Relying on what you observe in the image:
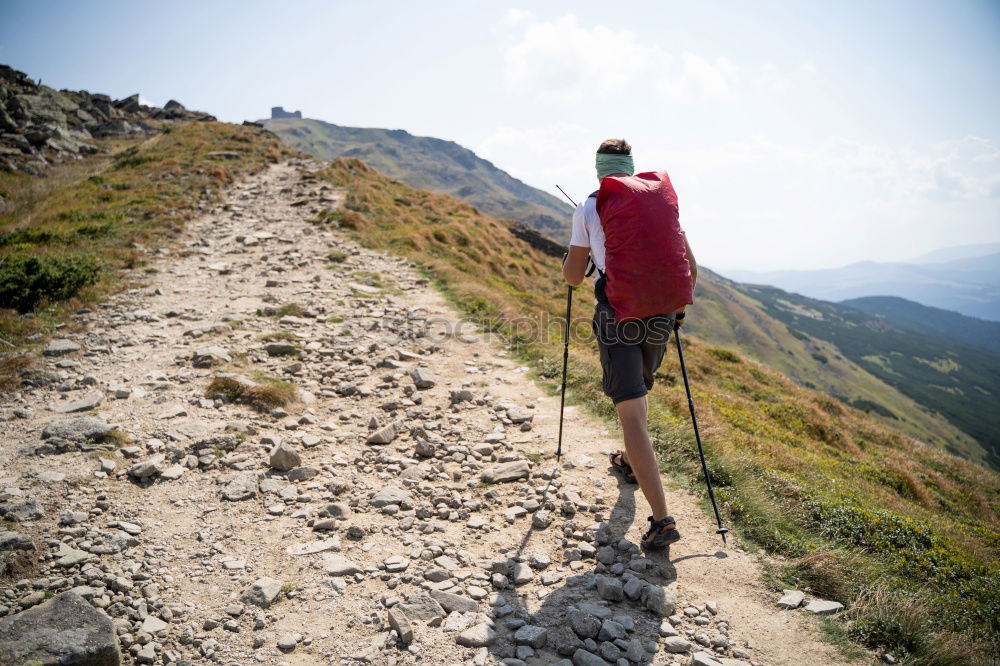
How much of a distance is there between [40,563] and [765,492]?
7.47 m

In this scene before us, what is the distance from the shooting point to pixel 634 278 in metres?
4.46

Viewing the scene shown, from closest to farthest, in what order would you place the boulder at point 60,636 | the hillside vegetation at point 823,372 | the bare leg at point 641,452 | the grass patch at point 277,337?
the boulder at point 60,636
the bare leg at point 641,452
the grass patch at point 277,337
the hillside vegetation at point 823,372

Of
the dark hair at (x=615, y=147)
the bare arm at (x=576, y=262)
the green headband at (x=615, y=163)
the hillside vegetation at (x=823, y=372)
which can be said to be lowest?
the hillside vegetation at (x=823, y=372)

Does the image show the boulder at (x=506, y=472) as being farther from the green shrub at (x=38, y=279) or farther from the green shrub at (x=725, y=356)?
the green shrub at (x=725, y=356)

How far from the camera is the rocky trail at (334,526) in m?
3.81

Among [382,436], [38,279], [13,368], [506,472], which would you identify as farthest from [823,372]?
[13,368]

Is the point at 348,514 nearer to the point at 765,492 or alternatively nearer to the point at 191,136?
the point at 765,492

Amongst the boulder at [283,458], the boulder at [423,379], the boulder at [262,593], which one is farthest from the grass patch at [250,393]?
the boulder at [262,593]

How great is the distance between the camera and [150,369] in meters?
8.35

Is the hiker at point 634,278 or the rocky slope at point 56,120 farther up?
the rocky slope at point 56,120

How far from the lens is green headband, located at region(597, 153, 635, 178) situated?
488 centimetres

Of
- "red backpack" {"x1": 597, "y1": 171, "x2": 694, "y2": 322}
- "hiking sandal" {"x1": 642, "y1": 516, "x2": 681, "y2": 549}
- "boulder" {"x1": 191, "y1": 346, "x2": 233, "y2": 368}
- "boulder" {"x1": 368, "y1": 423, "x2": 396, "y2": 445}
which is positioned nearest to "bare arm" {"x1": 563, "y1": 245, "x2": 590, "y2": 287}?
"red backpack" {"x1": 597, "y1": 171, "x2": 694, "y2": 322}

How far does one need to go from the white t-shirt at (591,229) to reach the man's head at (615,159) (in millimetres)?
376

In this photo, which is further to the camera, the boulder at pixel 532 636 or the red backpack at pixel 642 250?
the red backpack at pixel 642 250
